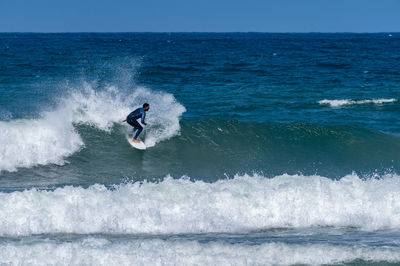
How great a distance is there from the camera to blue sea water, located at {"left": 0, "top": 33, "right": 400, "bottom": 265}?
844 cm

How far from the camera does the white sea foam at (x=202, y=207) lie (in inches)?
378

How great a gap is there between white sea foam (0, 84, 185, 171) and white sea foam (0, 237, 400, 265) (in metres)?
6.19

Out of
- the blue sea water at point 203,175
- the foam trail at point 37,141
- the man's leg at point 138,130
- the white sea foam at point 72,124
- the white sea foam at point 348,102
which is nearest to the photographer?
the blue sea water at point 203,175

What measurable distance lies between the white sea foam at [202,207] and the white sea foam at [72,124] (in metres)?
4.21

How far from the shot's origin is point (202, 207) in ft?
33.8

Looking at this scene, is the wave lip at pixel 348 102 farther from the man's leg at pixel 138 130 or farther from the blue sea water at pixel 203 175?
the man's leg at pixel 138 130

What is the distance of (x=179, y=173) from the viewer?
14227mm

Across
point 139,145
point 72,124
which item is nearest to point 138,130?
point 139,145

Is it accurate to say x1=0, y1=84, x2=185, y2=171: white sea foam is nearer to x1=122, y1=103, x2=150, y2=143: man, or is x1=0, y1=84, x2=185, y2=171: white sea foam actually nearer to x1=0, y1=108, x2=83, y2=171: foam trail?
x1=0, y1=108, x2=83, y2=171: foam trail

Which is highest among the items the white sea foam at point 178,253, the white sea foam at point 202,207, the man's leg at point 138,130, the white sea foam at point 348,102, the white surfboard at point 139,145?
the white sea foam at point 348,102

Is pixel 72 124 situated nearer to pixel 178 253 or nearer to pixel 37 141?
pixel 37 141

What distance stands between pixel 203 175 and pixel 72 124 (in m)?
5.17

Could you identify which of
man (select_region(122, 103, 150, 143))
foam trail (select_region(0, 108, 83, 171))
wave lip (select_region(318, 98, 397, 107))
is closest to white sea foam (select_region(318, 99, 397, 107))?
wave lip (select_region(318, 98, 397, 107))

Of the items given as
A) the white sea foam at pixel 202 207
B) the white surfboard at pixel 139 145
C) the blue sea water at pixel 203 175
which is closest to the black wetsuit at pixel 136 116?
the white surfboard at pixel 139 145
